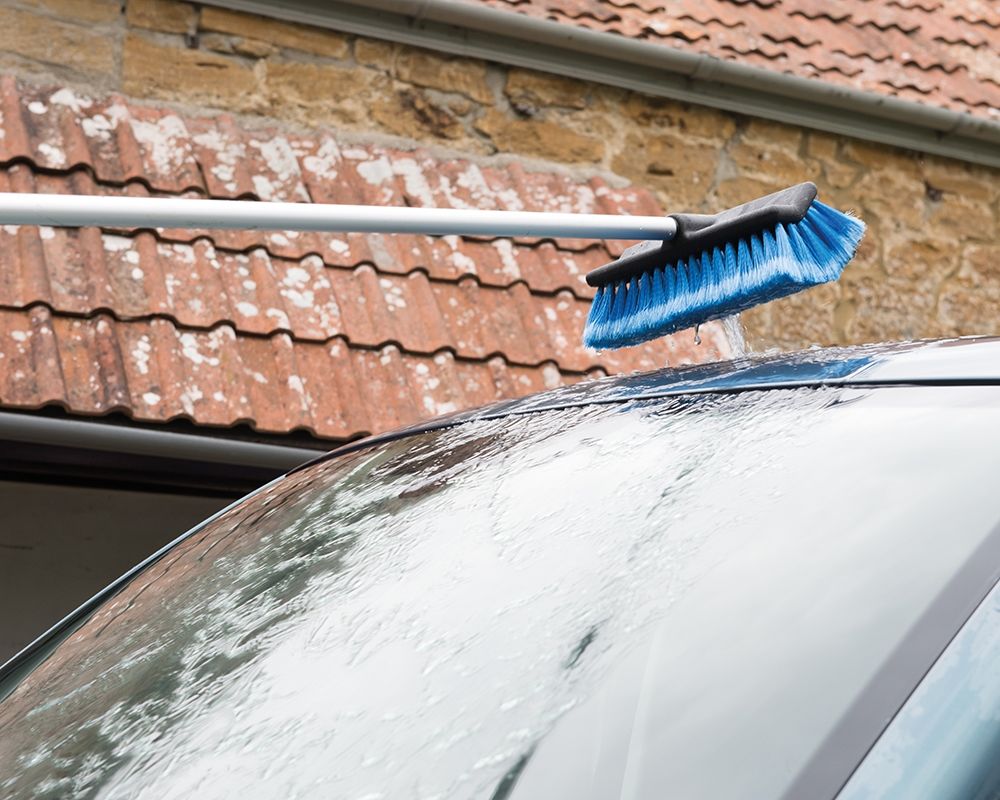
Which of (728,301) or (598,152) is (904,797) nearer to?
(728,301)

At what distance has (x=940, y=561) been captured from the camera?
0.90 m

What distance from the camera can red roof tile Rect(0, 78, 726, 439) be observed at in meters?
3.18

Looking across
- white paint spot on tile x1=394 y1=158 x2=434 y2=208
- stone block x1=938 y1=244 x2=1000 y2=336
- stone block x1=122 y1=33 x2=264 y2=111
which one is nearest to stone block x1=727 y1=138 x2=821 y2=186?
stone block x1=938 y1=244 x2=1000 y2=336

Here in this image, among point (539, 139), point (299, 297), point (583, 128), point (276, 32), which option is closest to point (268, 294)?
point (299, 297)

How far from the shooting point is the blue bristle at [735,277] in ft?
5.27

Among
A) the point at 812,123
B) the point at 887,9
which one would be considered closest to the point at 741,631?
the point at 812,123

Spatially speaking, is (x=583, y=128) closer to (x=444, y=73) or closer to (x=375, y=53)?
(x=444, y=73)

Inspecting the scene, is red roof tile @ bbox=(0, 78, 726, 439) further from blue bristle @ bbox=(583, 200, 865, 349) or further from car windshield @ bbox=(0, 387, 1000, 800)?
car windshield @ bbox=(0, 387, 1000, 800)

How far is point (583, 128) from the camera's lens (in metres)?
4.56

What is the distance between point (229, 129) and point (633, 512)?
3174mm

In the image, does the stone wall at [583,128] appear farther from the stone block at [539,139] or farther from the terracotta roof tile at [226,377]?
the terracotta roof tile at [226,377]

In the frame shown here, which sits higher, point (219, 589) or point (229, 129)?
point (229, 129)

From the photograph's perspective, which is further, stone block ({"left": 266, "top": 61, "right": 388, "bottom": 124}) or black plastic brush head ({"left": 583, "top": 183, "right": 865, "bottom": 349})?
stone block ({"left": 266, "top": 61, "right": 388, "bottom": 124})

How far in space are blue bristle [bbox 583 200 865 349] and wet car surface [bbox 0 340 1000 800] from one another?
26 cm
